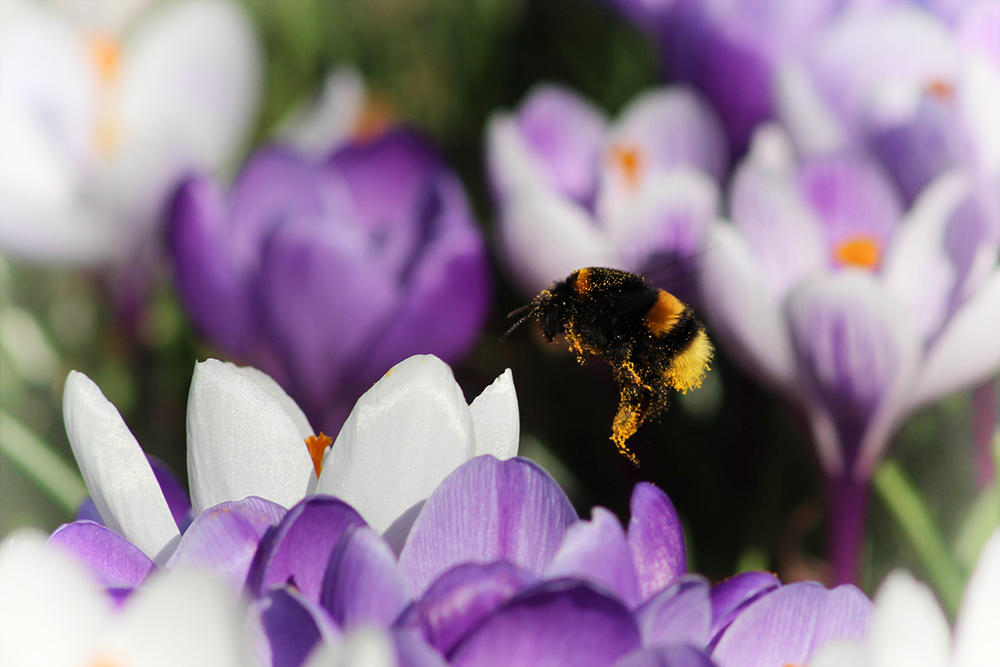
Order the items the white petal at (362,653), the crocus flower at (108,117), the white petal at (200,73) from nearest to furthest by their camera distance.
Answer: the white petal at (362,653), the crocus flower at (108,117), the white petal at (200,73)

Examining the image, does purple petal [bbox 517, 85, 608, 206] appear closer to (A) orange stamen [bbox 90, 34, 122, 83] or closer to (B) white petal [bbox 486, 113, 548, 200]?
(B) white petal [bbox 486, 113, 548, 200]

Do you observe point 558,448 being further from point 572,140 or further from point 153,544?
point 153,544

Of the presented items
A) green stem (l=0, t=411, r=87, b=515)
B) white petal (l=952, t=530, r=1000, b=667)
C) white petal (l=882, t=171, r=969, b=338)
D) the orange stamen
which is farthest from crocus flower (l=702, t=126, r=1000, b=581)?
the orange stamen

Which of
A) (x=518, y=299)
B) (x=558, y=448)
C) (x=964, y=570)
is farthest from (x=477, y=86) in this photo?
(x=964, y=570)

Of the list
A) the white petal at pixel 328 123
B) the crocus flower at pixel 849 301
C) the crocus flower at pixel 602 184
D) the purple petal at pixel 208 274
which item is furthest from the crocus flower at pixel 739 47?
the purple petal at pixel 208 274

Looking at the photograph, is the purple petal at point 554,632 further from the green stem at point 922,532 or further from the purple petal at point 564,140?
the purple petal at point 564,140
